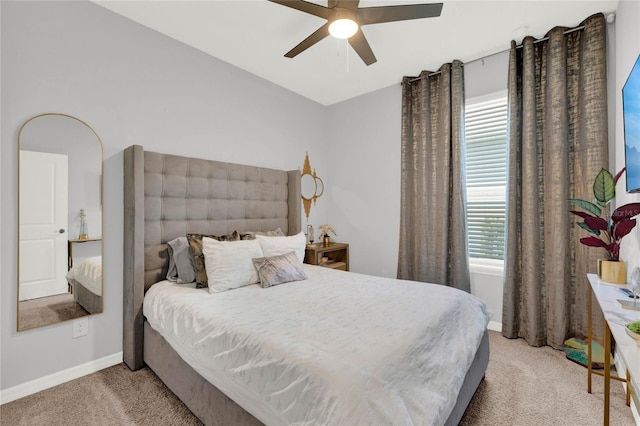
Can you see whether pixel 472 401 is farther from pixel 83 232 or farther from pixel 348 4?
pixel 83 232

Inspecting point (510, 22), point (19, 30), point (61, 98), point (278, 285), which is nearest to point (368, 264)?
point (278, 285)

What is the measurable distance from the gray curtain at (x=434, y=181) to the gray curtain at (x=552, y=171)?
0.46m

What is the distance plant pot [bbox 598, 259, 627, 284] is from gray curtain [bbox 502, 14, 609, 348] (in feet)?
2.27

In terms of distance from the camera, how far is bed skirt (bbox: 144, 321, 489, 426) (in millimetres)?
1443

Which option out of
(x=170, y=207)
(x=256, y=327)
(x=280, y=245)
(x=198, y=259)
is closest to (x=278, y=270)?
(x=280, y=245)

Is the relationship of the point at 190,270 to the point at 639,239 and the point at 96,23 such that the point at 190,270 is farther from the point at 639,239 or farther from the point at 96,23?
the point at 639,239

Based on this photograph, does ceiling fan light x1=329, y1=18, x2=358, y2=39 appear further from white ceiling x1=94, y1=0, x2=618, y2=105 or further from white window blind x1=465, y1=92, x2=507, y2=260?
white window blind x1=465, y1=92, x2=507, y2=260

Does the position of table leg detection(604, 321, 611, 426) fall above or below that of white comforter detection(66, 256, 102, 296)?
below

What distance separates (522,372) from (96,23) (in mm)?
4283

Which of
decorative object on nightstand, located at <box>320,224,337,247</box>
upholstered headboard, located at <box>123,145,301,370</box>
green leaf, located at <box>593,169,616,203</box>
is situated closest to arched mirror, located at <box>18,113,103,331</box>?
upholstered headboard, located at <box>123,145,301,370</box>

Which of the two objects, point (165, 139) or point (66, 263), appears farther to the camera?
point (165, 139)

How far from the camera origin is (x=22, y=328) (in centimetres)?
194

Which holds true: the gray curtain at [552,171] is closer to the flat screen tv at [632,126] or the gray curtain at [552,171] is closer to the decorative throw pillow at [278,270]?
the flat screen tv at [632,126]

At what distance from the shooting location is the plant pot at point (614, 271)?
69.0 inches
